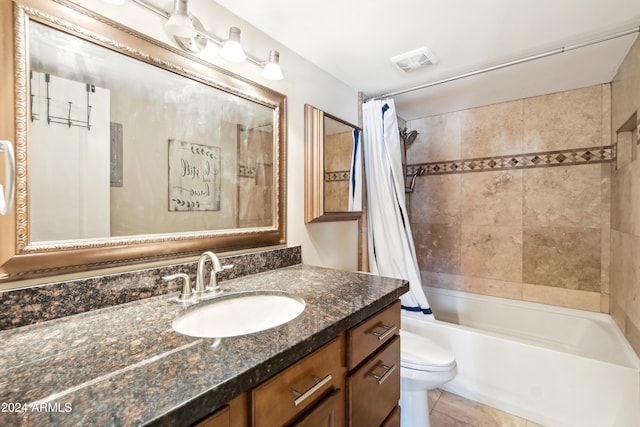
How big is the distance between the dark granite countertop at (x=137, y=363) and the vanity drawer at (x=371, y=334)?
49 mm

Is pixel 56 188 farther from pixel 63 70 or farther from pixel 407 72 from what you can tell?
pixel 407 72

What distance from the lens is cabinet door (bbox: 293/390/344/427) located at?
0.69m

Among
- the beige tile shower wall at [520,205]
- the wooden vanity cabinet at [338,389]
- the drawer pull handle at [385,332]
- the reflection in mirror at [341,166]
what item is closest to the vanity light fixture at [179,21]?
the reflection in mirror at [341,166]

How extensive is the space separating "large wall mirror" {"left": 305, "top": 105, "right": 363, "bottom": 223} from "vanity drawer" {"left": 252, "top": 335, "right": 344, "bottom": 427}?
91cm

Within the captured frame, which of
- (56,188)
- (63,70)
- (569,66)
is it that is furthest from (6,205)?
(569,66)

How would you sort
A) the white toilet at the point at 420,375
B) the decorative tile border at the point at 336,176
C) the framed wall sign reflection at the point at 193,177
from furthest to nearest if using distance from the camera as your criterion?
the decorative tile border at the point at 336,176, the white toilet at the point at 420,375, the framed wall sign reflection at the point at 193,177

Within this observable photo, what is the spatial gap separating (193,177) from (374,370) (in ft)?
3.17

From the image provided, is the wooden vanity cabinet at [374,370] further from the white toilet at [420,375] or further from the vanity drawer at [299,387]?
the white toilet at [420,375]

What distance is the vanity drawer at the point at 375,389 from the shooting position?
0.87 metres

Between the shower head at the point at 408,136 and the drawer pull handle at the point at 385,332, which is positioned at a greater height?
the shower head at the point at 408,136

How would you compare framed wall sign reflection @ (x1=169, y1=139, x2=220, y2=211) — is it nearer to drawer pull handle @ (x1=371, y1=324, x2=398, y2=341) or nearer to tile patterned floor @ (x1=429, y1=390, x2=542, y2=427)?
drawer pull handle @ (x1=371, y1=324, x2=398, y2=341)

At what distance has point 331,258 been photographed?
1.83m

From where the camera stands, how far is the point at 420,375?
4.49ft

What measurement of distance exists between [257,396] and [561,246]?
2.56 m
